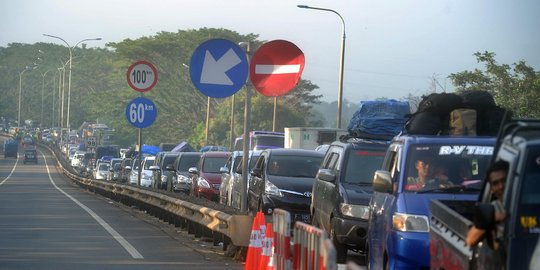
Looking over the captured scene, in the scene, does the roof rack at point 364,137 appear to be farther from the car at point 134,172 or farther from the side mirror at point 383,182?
the car at point 134,172

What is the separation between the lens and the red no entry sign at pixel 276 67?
12398mm

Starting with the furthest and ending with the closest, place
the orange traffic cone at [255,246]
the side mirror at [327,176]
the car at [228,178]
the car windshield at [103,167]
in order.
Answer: the car windshield at [103,167], the car at [228,178], the side mirror at [327,176], the orange traffic cone at [255,246]

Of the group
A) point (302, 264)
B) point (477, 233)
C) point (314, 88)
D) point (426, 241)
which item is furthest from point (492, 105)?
point (314, 88)

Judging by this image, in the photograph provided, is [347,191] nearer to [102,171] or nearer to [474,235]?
[474,235]

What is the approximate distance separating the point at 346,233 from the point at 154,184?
80.2 feet

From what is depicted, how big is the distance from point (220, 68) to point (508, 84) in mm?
24066

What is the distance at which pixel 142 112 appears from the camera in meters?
26.0

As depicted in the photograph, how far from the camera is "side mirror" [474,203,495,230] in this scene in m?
6.22

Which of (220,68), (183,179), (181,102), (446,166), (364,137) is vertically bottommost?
(183,179)

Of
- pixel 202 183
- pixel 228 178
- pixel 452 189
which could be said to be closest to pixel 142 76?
pixel 228 178

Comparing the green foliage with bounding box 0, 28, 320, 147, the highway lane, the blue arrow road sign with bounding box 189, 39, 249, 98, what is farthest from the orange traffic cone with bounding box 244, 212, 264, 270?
the green foliage with bounding box 0, 28, 320, 147

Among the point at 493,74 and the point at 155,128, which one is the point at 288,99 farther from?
→ the point at 493,74

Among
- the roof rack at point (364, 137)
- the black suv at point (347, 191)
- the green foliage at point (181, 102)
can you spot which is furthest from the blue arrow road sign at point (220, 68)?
the green foliage at point (181, 102)

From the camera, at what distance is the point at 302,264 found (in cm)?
931
